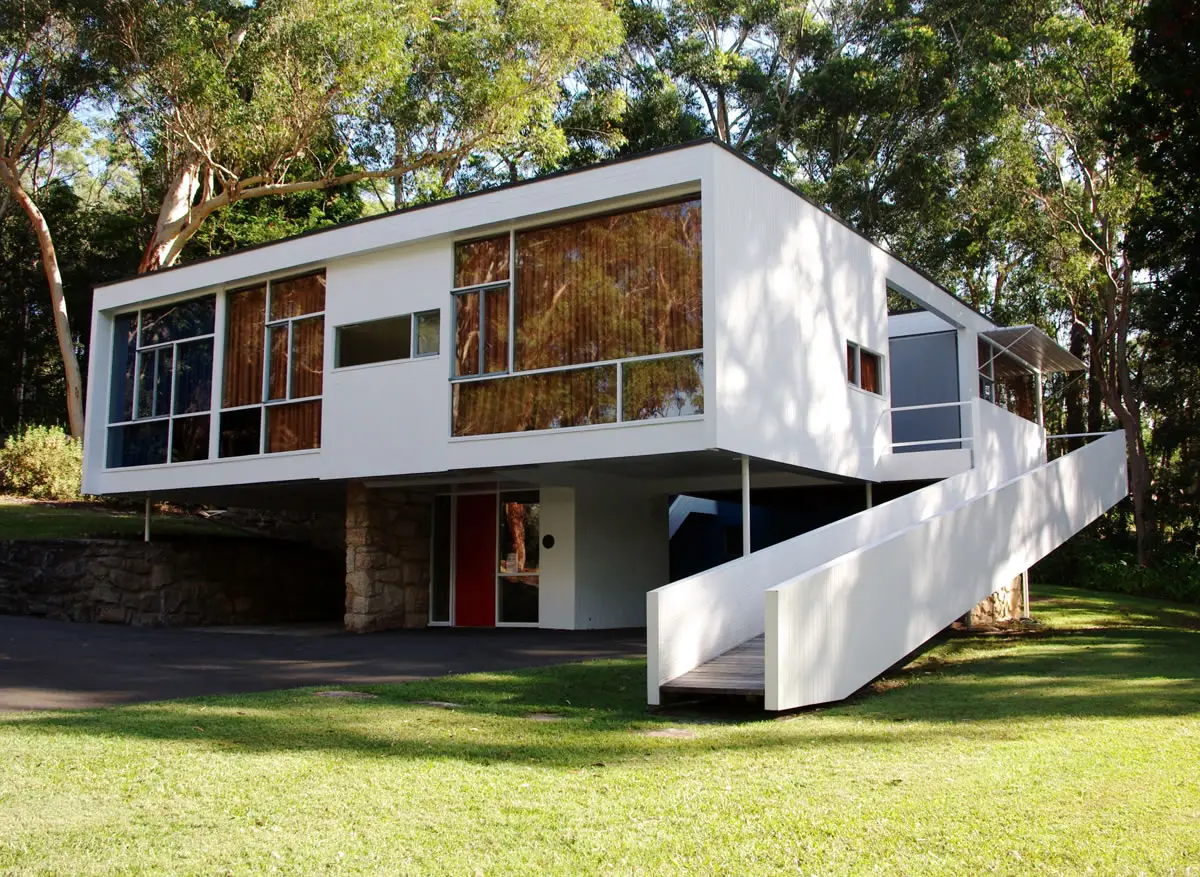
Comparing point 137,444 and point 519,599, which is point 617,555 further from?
A: point 137,444

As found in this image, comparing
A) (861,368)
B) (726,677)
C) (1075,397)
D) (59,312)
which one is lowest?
(726,677)

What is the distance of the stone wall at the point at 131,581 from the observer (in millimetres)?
16578

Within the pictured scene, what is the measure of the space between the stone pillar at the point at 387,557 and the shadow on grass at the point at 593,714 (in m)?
5.48

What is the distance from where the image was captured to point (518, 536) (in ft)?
53.7

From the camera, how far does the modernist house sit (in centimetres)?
1072

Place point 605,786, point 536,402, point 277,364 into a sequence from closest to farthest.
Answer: point 605,786 → point 536,402 → point 277,364

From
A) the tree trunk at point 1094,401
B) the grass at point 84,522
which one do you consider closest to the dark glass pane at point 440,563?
the grass at point 84,522

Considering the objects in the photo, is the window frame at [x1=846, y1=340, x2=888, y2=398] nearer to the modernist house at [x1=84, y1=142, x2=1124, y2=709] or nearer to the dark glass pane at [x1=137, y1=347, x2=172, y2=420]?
the modernist house at [x1=84, y1=142, x2=1124, y2=709]

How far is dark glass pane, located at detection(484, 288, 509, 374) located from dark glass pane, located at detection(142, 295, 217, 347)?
5312mm

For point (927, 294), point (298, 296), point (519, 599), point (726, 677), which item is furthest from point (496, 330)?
point (927, 294)

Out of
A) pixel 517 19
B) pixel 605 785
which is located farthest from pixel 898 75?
pixel 605 785

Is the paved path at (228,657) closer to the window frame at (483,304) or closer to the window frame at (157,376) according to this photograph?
the window frame at (157,376)

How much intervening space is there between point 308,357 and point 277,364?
659 millimetres

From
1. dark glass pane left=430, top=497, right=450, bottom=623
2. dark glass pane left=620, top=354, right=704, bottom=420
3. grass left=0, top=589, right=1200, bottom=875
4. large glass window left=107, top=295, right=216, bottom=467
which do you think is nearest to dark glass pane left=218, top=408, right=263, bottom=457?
large glass window left=107, top=295, right=216, bottom=467
